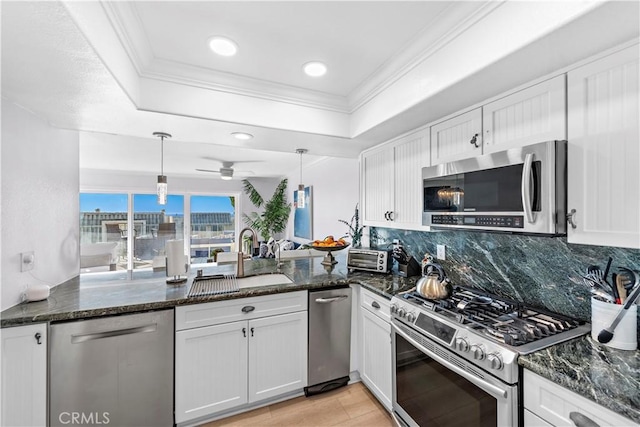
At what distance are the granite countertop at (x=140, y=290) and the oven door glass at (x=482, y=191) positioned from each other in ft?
2.35

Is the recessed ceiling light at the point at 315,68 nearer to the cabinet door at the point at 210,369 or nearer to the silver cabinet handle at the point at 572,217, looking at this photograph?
the silver cabinet handle at the point at 572,217

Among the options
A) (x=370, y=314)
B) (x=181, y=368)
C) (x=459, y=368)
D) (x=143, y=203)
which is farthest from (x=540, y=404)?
(x=143, y=203)

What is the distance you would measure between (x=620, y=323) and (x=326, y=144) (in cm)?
213

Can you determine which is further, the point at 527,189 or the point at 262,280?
the point at 262,280

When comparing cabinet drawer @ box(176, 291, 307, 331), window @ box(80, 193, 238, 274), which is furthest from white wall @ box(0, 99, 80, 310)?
window @ box(80, 193, 238, 274)

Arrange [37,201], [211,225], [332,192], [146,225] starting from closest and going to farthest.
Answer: [37,201] < [332,192] < [146,225] < [211,225]

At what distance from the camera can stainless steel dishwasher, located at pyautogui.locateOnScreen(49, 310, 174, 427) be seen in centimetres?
149

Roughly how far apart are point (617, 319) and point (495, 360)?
512mm

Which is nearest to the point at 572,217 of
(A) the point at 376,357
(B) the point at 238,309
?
(A) the point at 376,357

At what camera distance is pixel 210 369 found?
1.79 meters

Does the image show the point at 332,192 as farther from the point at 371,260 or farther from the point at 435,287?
the point at 435,287

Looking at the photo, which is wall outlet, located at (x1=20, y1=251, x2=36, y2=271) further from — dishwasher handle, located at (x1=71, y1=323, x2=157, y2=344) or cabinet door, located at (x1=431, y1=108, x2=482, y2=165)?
cabinet door, located at (x1=431, y1=108, x2=482, y2=165)

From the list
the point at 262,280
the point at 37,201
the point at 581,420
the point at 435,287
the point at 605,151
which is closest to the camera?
the point at 581,420
